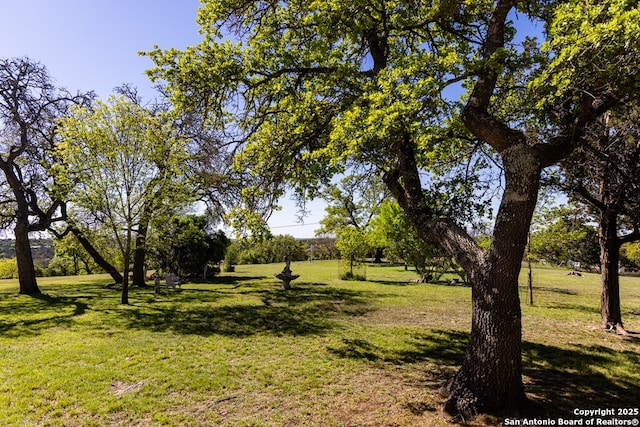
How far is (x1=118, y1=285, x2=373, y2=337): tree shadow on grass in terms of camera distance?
29.3ft

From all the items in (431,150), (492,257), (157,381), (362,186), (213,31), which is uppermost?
(213,31)

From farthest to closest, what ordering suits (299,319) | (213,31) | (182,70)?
(299,319) → (213,31) → (182,70)

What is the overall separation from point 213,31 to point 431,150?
449 cm

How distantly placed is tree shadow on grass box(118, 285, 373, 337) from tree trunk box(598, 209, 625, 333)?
263 inches

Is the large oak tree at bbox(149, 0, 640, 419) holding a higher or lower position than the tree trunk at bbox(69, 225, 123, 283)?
higher

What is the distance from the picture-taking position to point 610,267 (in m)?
9.01

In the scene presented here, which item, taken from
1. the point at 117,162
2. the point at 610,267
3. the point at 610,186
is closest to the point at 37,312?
the point at 117,162

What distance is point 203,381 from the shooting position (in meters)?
5.48

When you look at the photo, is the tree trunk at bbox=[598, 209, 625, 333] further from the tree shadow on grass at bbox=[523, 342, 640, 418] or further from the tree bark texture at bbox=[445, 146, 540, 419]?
the tree bark texture at bbox=[445, 146, 540, 419]

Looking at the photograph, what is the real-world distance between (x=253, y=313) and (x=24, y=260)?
1210 centimetres

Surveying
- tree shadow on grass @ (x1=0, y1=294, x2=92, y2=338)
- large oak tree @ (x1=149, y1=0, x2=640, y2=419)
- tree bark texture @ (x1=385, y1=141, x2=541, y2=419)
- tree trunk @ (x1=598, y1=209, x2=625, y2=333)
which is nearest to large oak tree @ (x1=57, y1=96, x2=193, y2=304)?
tree shadow on grass @ (x1=0, y1=294, x2=92, y2=338)

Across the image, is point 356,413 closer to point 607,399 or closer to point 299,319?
point 607,399

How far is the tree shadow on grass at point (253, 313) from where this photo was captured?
894cm

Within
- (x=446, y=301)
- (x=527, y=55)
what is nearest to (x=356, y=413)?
(x=527, y=55)
